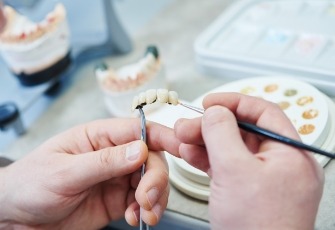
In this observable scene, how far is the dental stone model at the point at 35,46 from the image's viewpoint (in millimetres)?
905

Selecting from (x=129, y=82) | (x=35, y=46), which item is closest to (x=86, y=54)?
(x=35, y=46)

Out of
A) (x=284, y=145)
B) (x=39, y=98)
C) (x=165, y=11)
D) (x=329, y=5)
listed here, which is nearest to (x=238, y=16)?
(x=329, y=5)

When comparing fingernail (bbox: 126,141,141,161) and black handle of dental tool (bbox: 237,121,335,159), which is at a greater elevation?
black handle of dental tool (bbox: 237,121,335,159)

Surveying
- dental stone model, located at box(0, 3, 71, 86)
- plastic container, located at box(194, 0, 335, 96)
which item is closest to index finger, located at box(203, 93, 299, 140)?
plastic container, located at box(194, 0, 335, 96)

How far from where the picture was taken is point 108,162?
0.56 metres

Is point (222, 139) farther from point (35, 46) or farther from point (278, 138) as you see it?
point (35, 46)

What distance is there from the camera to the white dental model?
54 cm

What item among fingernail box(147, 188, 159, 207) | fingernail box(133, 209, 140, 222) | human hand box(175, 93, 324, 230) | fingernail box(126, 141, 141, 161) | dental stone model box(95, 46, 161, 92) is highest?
human hand box(175, 93, 324, 230)

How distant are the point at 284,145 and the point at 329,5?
22.4 inches

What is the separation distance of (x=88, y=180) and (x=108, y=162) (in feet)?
0.14

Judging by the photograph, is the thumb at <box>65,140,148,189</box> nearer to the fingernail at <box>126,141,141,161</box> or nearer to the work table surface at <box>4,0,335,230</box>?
the fingernail at <box>126,141,141,161</box>

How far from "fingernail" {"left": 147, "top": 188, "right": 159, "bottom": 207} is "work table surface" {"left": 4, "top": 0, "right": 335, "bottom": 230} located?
0.11 m

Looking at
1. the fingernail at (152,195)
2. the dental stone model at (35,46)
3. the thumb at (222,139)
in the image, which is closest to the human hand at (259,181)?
the thumb at (222,139)

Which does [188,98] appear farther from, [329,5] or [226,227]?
[226,227]
